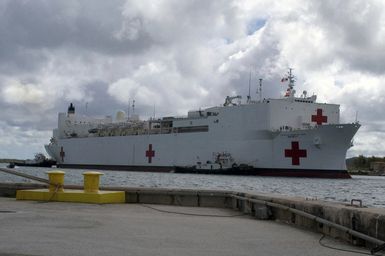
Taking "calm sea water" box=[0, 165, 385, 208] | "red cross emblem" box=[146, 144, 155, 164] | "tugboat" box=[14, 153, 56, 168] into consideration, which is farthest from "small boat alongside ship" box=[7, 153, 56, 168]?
"calm sea water" box=[0, 165, 385, 208]

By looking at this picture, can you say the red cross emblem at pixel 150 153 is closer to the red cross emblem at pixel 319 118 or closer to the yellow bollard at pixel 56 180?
the red cross emblem at pixel 319 118

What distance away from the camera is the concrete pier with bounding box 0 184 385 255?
4.85 metres

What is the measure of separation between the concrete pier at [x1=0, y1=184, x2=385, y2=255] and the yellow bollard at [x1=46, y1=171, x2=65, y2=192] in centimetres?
79

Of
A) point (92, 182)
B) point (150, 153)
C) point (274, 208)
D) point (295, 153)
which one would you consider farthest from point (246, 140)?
point (274, 208)

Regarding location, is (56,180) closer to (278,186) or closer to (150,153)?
(278,186)

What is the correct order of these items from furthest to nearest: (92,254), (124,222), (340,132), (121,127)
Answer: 1. (121,127)
2. (340,132)
3. (124,222)
4. (92,254)

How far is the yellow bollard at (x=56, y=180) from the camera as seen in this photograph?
8.49 meters

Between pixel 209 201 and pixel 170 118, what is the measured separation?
Result: 40.0m

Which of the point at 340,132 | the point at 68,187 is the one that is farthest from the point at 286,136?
the point at 68,187

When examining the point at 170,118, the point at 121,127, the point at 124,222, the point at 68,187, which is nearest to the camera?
the point at 124,222

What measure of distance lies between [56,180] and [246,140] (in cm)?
3421

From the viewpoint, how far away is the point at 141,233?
5320 millimetres

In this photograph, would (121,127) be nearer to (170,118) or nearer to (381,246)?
(170,118)

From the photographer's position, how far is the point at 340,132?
3891 centimetres
